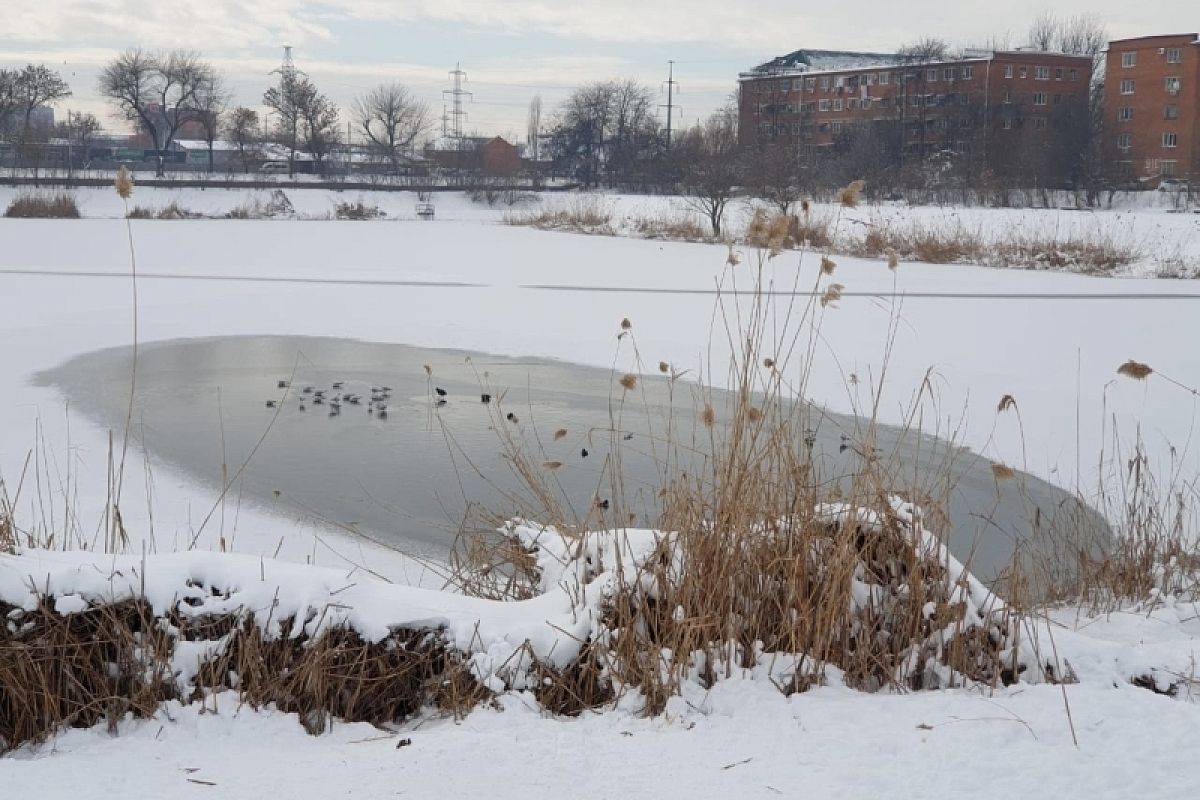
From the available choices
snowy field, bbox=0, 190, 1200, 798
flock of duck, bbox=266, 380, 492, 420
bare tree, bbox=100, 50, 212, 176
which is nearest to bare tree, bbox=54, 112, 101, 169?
bare tree, bbox=100, 50, 212, 176

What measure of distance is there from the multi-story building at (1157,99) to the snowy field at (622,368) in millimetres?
31156

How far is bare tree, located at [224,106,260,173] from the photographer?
59.4 metres

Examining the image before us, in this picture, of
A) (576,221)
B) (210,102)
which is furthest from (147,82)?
(576,221)

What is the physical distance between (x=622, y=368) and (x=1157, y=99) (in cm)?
5131

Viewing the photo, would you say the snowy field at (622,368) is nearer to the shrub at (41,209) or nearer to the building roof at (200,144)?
the shrub at (41,209)

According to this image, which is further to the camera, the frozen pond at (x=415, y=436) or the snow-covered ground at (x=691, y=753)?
the frozen pond at (x=415, y=436)

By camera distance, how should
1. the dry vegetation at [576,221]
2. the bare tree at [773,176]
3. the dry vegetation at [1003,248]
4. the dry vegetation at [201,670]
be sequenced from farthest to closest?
the bare tree at [773,176] → the dry vegetation at [576,221] → the dry vegetation at [1003,248] → the dry vegetation at [201,670]

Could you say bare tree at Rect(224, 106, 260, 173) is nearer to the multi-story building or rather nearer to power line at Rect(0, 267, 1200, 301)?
the multi-story building

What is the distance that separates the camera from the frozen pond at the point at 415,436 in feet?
17.8

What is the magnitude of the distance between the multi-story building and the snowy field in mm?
31156

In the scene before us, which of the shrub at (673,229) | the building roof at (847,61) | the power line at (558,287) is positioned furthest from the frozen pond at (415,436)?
the building roof at (847,61)

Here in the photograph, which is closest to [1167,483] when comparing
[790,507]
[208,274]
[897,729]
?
[790,507]

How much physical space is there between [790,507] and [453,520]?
226 centimetres

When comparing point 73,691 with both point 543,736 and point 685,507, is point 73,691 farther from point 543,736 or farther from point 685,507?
point 685,507
